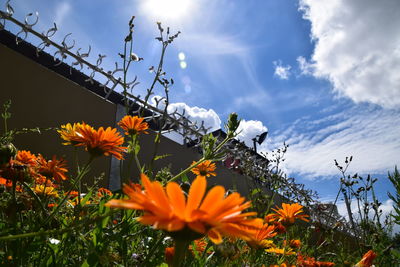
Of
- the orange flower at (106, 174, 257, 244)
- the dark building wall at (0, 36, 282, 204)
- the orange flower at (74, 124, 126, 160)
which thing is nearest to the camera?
the orange flower at (106, 174, 257, 244)

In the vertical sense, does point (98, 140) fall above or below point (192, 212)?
above

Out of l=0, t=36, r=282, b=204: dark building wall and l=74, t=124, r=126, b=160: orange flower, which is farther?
l=0, t=36, r=282, b=204: dark building wall

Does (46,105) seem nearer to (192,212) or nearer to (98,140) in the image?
(98,140)

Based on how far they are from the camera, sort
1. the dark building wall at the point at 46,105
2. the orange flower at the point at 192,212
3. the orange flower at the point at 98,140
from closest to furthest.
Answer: the orange flower at the point at 192,212 < the orange flower at the point at 98,140 < the dark building wall at the point at 46,105

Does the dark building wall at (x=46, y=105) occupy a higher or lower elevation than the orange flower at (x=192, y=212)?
higher

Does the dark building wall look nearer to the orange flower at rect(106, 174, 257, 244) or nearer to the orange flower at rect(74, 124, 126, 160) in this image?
the orange flower at rect(74, 124, 126, 160)

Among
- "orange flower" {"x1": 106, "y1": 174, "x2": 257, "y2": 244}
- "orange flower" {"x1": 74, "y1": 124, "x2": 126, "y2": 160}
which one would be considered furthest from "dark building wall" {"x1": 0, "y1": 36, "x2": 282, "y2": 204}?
"orange flower" {"x1": 106, "y1": 174, "x2": 257, "y2": 244}

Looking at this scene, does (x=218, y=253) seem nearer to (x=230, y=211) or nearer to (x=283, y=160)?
(x=230, y=211)

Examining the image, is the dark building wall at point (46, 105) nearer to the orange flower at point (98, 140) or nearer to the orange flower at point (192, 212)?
the orange flower at point (98, 140)

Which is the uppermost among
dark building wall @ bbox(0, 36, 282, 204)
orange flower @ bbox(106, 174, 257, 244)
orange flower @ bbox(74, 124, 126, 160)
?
dark building wall @ bbox(0, 36, 282, 204)

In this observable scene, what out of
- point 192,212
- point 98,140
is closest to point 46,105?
point 98,140

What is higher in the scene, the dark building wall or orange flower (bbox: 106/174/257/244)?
the dark building wall

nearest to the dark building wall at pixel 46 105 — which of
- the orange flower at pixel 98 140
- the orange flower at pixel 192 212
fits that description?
the orange flower at pixel 98 140

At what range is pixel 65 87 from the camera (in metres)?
4.00
